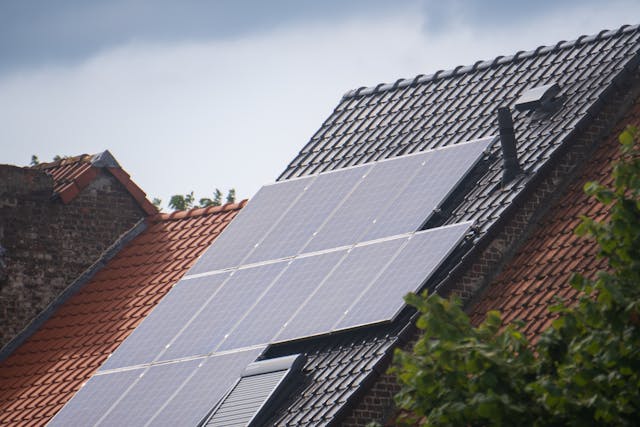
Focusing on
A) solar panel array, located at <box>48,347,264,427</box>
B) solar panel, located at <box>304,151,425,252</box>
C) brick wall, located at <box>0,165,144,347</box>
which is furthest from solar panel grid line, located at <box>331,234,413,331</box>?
brick wall, located at <box>0,165,144,347</box>

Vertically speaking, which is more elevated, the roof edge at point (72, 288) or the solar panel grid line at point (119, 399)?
the roof edge at point (72, 288)

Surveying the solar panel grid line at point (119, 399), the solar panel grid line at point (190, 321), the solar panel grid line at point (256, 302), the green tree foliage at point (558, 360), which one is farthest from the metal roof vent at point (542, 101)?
the green tree foliage at point (558, 360)

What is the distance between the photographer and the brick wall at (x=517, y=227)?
800 inches

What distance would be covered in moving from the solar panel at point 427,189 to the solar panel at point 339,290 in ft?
1.03

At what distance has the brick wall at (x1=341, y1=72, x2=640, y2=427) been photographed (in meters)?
20.3

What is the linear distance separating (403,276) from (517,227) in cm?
167

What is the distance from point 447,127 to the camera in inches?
960

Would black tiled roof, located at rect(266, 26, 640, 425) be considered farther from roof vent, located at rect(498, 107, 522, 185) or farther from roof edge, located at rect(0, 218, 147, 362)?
roof edge, located at rect(0, 218, 147, 362)

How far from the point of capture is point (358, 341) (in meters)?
21.0

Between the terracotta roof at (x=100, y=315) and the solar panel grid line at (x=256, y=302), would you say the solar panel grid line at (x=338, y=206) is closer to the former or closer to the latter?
the solar panel grid line at (x=256, y=302)

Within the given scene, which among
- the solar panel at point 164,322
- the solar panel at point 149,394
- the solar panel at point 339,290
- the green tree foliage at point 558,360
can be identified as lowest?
the green tree foliage at point 558,360

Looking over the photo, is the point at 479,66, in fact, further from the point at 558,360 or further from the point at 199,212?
the point at 558,360

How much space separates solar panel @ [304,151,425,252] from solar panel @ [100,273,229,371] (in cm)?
166

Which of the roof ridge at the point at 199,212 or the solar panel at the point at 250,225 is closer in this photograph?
the solar panel at the point at 250,225
